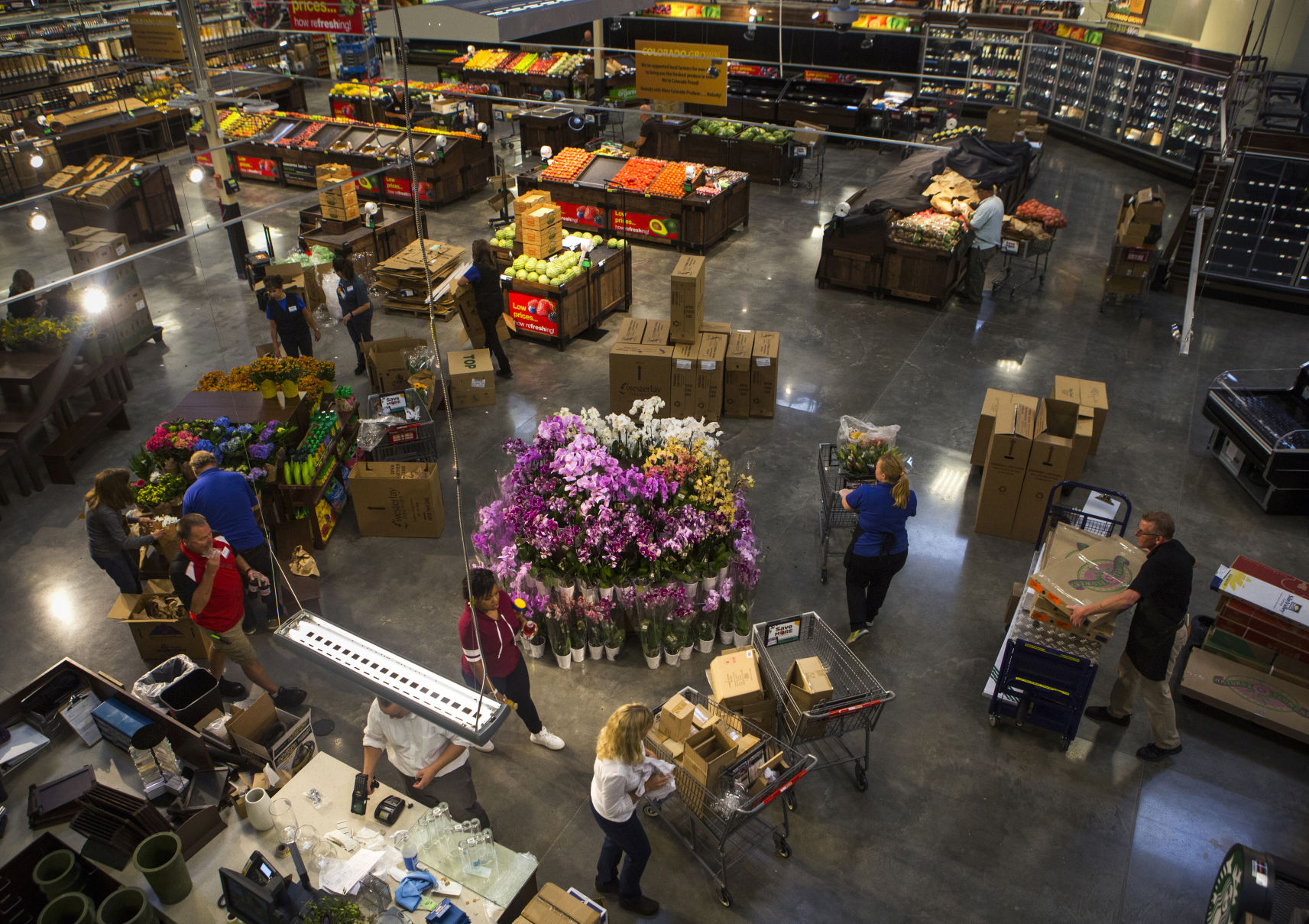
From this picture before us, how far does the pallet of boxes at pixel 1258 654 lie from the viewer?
17.9 ft

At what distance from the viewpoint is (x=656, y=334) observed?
883cm

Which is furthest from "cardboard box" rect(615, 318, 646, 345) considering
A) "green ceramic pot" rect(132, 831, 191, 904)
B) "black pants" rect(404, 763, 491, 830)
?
"green ceramic pot" rect(132, 831, 191, 904)

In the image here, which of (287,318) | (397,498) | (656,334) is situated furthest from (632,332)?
(287,318)

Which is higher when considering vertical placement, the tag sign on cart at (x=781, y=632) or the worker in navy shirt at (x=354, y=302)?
the worker in navy shirt at (x=354, y=302)

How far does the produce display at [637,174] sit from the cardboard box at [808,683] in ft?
31.8

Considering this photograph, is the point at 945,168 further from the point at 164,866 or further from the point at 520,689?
the point at 164,866

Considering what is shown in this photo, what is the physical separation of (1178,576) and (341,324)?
9821 mm

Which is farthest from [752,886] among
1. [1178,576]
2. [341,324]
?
[341,324]

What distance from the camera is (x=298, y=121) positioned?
628 inches

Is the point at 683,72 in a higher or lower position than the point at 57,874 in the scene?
higher

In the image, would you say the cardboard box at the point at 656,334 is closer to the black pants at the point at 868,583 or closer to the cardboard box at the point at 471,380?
the cardboard box at the point at 471,380

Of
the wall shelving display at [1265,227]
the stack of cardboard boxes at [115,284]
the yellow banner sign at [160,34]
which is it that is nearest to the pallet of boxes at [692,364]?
the stack of cardboard boxes at [115,284]

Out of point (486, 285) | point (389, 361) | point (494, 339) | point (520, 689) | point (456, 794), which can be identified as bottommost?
point (456, 794)

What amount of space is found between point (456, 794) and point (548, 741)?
2.61 ft
